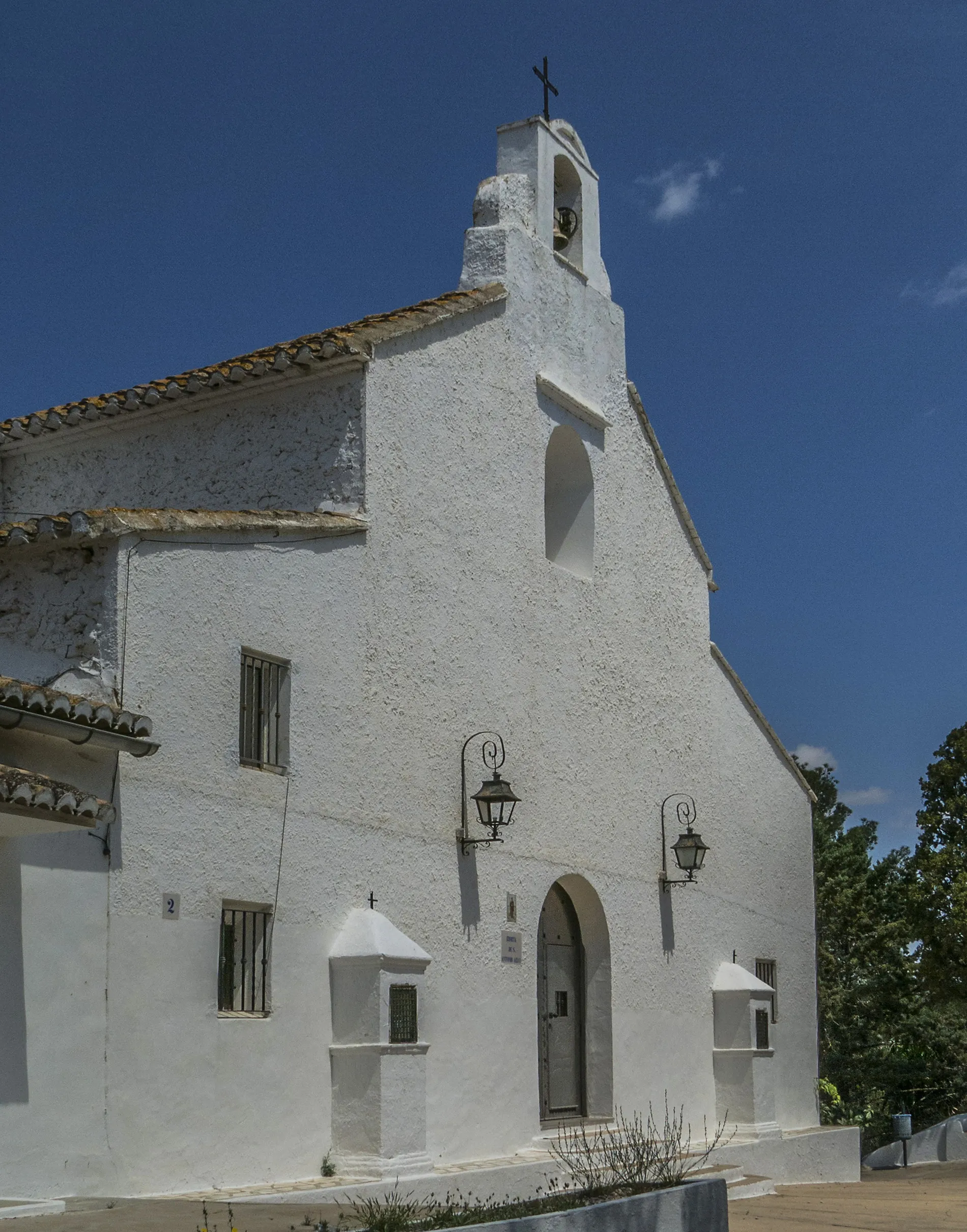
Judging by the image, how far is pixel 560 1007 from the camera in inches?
582

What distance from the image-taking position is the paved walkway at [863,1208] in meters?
11.6

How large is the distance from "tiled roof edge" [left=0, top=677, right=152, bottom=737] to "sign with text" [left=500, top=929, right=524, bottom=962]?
16.5 ft

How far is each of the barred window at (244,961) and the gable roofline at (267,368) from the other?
464 cm

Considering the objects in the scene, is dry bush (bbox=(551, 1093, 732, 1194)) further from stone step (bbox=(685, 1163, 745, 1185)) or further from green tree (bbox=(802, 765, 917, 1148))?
green tree (bbox=(802, 765, 917, 1148))

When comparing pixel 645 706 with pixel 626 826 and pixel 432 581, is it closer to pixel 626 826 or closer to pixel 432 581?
pixel 626 826

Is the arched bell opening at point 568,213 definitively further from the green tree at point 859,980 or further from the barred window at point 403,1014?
the green tree at point 859,980

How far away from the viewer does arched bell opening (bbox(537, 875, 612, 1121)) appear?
47.5 feet

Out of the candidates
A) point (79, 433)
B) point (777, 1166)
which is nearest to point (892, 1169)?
point (777, 1166)

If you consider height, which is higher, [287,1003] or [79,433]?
[79,433]

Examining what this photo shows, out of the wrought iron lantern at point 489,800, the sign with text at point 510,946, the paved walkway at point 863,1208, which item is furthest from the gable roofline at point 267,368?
the paved walkway at point 863,1208

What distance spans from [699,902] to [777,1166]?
10.1 ft

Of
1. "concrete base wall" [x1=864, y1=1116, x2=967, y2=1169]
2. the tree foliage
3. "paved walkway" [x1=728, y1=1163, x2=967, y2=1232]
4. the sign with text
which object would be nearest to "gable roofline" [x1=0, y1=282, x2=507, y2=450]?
the sign with text

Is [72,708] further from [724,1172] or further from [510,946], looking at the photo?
[724,1172]

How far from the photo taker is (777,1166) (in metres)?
16.7
